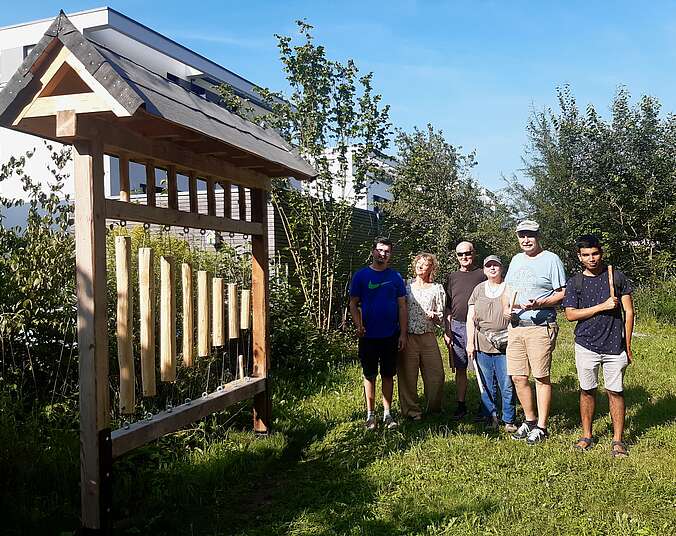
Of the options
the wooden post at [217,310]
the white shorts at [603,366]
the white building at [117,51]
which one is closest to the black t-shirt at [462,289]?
the white shorts at [603,366]

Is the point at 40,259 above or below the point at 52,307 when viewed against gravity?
above

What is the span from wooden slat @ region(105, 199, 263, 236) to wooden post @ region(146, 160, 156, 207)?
0.09 metres

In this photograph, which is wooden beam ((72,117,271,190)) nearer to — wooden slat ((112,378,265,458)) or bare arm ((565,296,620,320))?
wooden slat ((112,378,265,458))

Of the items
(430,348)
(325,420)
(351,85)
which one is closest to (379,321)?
(430,348)

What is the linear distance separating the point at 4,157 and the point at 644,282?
19.8m

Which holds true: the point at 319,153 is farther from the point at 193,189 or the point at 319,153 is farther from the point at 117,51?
the point at 117,51

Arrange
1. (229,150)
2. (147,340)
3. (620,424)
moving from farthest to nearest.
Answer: (620,424) < (229,150) < (147,340)

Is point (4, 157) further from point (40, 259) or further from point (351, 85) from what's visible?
point (40, 259)

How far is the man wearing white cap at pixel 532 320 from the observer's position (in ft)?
20.1

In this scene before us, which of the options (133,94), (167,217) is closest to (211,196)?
(167,217)

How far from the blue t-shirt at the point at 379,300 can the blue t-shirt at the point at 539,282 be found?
48.3 inches

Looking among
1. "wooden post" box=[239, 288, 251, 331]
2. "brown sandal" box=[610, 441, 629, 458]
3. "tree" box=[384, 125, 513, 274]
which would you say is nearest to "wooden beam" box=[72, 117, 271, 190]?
"wooden post" box=[239, 288, 251, 331]

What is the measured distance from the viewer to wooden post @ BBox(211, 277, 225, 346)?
5457 mm

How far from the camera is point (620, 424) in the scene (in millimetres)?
5832
